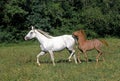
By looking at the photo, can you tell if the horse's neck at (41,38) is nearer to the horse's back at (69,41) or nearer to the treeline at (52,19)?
the horse's back at (69,41)

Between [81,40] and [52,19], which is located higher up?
[81,40]

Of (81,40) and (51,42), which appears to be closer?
(51,42)

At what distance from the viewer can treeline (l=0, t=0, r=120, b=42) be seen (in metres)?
37.8

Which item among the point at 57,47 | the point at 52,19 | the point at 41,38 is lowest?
the point at 52,19

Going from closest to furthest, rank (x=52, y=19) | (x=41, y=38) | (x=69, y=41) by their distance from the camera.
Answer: (x=41, y=38)
(x=69, y=41)
(x=52, y=19)

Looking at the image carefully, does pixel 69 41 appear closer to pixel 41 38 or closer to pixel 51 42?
pixel 51 42

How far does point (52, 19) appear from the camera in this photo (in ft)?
128

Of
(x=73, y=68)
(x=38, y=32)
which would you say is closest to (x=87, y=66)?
(x=73, y=68)

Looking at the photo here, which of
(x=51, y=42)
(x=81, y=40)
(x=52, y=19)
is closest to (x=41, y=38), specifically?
(x=51, y=42)

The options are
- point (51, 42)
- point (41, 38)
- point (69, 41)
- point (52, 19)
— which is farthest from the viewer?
point (52, 19)

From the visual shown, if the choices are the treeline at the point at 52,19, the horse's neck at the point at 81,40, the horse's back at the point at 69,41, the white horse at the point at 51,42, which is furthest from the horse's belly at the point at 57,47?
the treeline at the point at 52,19

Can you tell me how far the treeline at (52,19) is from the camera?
3781 centimetres

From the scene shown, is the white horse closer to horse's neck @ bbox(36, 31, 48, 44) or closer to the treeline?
horse's neck @ bbox(36, 31, 48, 44)

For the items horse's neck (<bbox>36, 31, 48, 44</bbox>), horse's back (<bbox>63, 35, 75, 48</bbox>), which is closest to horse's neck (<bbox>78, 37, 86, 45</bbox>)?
horse's back (<bbox>63, 35, 75, 48</bbox>)
